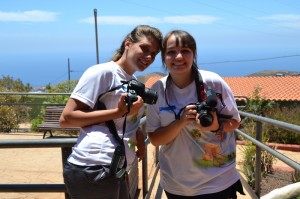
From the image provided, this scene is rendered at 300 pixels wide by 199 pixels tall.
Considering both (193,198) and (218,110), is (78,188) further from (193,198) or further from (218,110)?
(218,110)

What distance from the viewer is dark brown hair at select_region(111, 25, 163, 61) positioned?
1947mm

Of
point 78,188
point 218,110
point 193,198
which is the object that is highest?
point 218,110

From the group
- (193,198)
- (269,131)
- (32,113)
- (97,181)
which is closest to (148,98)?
(97,181)

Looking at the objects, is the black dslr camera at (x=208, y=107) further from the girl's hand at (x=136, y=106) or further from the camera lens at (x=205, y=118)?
the girl's hand at (x=136, y=106)

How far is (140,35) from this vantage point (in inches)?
76.6

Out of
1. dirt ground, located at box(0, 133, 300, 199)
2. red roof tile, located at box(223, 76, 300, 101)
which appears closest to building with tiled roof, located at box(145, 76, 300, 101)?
red roof tile, located at box(223, 76, 300, 101)

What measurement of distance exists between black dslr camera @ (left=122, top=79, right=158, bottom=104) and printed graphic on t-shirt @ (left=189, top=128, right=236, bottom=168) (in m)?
0.28

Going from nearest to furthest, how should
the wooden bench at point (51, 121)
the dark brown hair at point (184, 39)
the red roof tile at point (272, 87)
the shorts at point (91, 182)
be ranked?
the shorts at point (91, 182) < the dark brown hair at point (184, 39) < the wooden bench at point (51, 121) < the red roof tile at point (272, 87)

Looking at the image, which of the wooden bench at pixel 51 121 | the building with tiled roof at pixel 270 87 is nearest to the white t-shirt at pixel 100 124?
the wooden bench at pixel 51 121

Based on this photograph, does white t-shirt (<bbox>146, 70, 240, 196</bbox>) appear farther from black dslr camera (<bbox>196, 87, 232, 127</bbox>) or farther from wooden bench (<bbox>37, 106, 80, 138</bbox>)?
wooden bench (<bbox>37, 106, 80, 138</bbox>)

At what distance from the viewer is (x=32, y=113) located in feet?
46.1

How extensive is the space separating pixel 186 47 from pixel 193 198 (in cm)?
74

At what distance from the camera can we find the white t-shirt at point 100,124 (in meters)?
1.73

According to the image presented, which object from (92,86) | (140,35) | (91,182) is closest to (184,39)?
(140,35)
